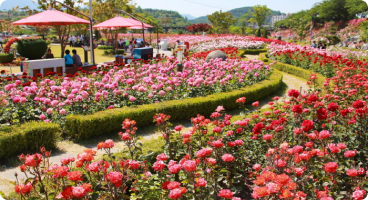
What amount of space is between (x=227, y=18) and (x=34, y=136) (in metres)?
37.7

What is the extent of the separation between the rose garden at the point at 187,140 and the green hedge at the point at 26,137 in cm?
2

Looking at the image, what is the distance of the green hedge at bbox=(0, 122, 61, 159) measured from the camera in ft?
13.5

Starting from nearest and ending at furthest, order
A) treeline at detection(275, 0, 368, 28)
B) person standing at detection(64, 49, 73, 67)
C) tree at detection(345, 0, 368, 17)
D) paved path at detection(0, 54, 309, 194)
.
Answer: paved path at detection(0, 54, 309, 194)
person standing at detection(64, 49, 73, 67)
tree at detection(345, 0, 368, 17)
treeline at detection(275, 0, 368, 28)

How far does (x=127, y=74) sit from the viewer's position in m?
7.24

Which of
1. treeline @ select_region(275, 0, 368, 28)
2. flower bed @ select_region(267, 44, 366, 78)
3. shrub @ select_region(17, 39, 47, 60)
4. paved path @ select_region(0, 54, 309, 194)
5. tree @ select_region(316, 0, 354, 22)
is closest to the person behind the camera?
paved path @ select_region(0, 54, 309, 194)

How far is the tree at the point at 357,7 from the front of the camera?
5300 centimetres

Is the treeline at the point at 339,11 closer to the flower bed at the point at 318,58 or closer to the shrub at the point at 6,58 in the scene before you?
the flower bed at the point at 318,58

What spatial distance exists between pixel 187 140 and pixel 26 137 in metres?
2.95

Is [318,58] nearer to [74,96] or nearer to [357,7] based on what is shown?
[74,96]

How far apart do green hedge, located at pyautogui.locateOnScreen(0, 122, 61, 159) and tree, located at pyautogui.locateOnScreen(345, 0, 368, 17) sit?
6187cm

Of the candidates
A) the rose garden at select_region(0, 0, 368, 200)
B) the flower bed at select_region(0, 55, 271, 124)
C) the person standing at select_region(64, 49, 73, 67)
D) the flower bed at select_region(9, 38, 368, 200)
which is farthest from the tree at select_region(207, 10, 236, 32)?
the flower bed at select_region(9, 38, 368, 200)

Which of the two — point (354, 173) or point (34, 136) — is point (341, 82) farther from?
point (34, 136)

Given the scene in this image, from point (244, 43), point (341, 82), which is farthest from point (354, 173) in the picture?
point (244, 43)

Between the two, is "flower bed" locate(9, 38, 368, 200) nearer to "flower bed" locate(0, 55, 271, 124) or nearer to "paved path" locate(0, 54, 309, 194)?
"paved path" locate(0, 54, 309, 194)
